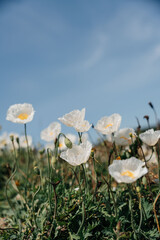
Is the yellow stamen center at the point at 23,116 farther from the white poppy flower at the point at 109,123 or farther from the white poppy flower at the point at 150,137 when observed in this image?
the white poppy flower at the point at 150,137

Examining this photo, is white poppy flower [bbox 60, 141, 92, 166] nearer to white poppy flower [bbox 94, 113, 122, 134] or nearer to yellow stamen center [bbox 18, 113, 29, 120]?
white poppy flower [bbox 94, 113, 122, 134]

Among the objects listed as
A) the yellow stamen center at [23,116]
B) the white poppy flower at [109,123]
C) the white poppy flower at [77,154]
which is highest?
the yellow stamen center at [23,116]

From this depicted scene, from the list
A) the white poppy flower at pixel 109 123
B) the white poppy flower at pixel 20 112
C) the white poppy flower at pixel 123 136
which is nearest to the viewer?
the white poppy flower at pixel 109 123

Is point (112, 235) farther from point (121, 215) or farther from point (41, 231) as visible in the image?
point (41, 231)

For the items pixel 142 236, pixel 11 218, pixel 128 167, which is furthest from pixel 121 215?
pixel 11 218

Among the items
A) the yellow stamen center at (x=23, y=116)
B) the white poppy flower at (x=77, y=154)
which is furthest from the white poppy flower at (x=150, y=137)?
the yellow stamen center at (x=23, y=116)

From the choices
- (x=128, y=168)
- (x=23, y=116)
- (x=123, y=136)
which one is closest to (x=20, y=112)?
(x=23, y=116)
